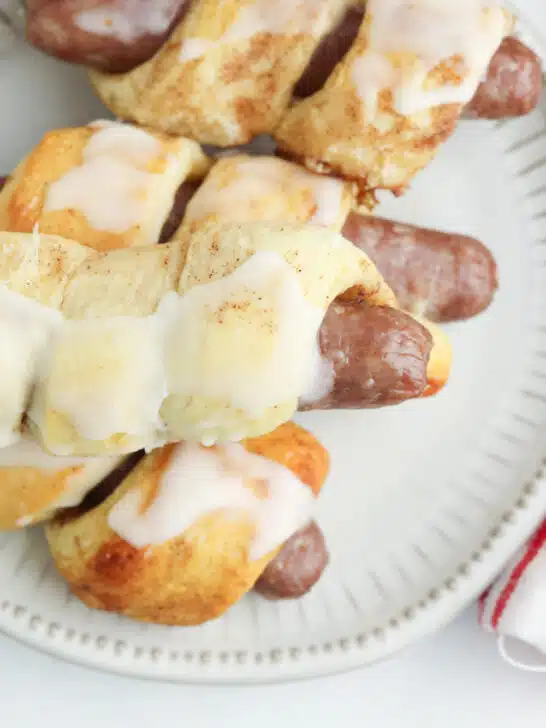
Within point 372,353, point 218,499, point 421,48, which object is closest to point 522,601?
point 218,499

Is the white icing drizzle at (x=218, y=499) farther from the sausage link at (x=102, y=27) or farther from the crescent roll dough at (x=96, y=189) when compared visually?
the sausage link at (x=102, y=27)

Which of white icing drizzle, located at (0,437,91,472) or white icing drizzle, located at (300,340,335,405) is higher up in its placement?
white icing drizzle, located at (300,340,335,405)

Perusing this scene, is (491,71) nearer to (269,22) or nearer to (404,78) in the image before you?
(404,78)

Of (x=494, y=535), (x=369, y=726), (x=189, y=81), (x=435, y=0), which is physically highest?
(x=435, y=0)

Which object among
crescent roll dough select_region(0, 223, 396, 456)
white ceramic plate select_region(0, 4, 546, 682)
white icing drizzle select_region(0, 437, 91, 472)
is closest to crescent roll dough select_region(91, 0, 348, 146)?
white ceramic plate select_region(0, 4, 546, 682)

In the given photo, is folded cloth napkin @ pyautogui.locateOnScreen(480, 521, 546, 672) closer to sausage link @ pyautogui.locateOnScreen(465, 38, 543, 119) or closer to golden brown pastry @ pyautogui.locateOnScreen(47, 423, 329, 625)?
golden brown pastry @ pyautogui.locateOnScreen(47, 423, 329, 625)

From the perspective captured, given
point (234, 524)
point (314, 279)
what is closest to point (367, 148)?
point (314, 279)

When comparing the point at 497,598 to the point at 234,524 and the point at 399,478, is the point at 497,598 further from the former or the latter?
the point at 234,524
